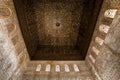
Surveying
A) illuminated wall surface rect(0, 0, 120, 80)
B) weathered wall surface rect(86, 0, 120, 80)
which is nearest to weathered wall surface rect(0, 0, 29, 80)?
illuminated wall surface rect(0, 0, 120, 80)

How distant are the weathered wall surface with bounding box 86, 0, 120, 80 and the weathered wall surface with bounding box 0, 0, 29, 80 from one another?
6.15 ft

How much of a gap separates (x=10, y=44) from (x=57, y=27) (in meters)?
1.80

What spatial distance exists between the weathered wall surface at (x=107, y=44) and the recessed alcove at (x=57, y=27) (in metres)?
0.31

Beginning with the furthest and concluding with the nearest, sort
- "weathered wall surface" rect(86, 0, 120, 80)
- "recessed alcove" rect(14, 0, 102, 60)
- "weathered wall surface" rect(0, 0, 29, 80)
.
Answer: "recessed alcove" rect(14, 0, 102, 60) < "weathered wall surface" rect(0, 0, 29, 80) < "weathered wall surface" rect(86, 0, 120, 80)

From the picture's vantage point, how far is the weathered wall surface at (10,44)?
7.50 feet

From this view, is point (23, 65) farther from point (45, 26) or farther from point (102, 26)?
point (102, 26)

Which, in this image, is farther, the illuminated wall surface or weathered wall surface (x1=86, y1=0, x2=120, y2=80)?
the illuminated wall surface

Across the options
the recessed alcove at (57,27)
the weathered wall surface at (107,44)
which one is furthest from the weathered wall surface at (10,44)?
the weathered wall surface at (107,44)

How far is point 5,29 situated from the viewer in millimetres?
2400

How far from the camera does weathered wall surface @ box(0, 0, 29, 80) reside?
90.0 inches

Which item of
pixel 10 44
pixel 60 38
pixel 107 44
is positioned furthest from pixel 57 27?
pixel 107 44

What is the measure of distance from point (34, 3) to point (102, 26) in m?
1.97

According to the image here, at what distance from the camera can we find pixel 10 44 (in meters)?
2.62

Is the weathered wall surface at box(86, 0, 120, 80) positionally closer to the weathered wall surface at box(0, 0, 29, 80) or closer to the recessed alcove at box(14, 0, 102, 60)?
the recessed alcove at box(14, 0, 102, 60)
